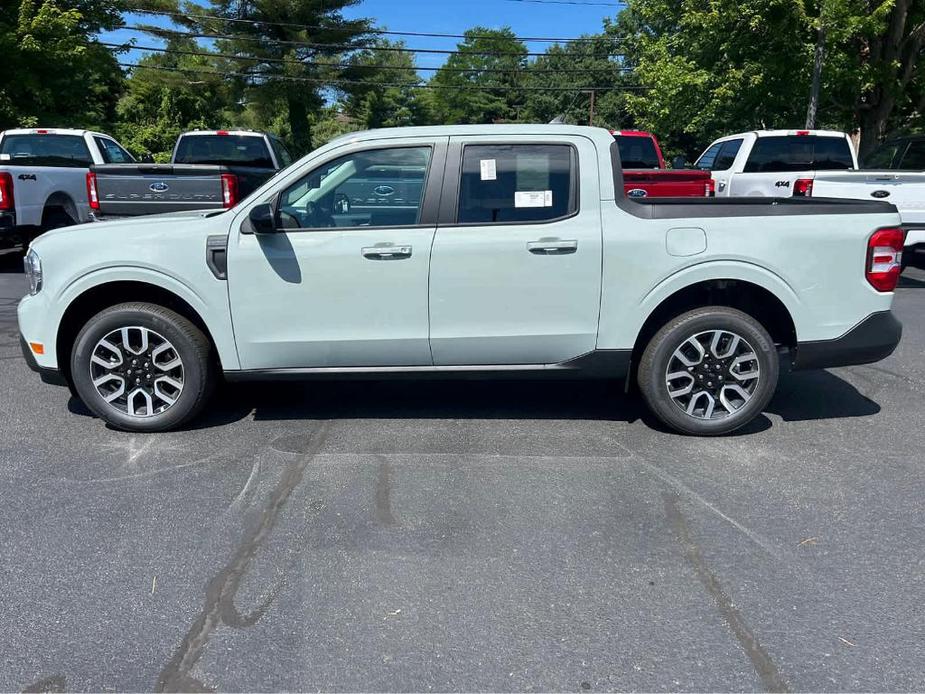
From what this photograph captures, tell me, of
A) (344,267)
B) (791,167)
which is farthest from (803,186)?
(344,267)

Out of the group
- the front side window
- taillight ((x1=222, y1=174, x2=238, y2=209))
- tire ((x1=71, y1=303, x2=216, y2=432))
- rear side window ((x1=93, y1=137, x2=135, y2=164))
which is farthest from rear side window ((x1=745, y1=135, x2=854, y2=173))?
rear side window ((x1=93, y1=137, x2=135, y2=164))

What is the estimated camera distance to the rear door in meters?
4.66

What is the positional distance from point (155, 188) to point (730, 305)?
641 cm

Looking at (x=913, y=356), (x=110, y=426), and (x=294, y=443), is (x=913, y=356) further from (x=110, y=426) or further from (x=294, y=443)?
(x=110, y=426)

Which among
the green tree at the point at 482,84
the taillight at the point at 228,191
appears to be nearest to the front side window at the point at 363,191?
the taillight at the point at 228,191

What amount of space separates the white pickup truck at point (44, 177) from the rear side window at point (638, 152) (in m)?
8.51

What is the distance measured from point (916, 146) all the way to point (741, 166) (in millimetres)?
2979

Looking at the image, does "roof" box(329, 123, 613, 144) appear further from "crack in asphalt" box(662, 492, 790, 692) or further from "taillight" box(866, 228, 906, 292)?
"crack in asphalt" box(662, 492, 790, 692)

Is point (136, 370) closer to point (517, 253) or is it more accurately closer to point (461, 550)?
point (517, 253)

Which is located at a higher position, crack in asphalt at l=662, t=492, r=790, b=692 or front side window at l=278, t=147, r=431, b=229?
front side window at l=278, t=147, r=431, b=229

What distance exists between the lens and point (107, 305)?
5047mm

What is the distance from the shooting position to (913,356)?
22.9ft

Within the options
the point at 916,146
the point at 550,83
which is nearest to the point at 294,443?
the point at 916,146

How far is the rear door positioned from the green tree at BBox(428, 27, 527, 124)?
254 ft
